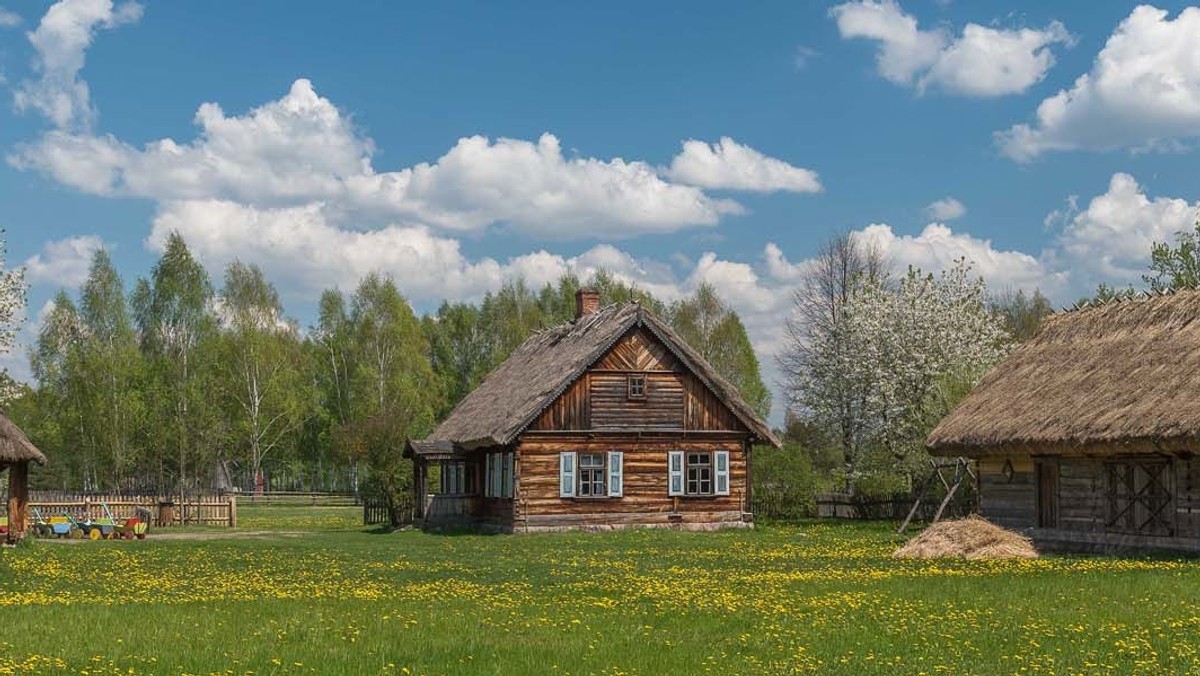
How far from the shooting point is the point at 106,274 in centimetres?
6850

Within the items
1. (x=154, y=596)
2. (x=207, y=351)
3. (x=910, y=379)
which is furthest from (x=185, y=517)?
(x=154, y=596)

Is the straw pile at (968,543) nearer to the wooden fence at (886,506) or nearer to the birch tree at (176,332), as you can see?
the wooden fence at (886,506)

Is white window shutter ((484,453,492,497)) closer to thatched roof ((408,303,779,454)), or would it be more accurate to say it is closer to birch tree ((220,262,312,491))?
thatched roof ((408,303,779,454))

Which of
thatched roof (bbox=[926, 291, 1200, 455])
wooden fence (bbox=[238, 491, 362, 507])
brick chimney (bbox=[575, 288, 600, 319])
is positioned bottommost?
wooden fence (bbox=[238, 491, 362, 507])

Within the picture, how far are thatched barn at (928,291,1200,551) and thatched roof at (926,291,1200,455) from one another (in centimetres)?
4

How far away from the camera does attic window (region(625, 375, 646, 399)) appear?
42219mm

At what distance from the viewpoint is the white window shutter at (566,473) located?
4162cm

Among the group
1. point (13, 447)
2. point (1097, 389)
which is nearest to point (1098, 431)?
point (1097, 389)

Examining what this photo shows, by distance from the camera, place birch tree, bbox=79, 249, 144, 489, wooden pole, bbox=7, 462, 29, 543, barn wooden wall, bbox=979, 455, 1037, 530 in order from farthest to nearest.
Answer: birch tree, bbox=79, 249, 144, 489 < wooden pole, bbox=7, 462, 29, 543 < barn wooden wall, bbox=979, 455, 1037, 530

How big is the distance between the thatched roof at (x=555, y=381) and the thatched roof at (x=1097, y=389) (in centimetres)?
933

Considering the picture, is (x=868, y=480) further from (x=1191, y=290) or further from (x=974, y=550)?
(x=974, y=550)

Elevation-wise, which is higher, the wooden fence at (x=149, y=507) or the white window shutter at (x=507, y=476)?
the white window shutter at (x=507, y=476)

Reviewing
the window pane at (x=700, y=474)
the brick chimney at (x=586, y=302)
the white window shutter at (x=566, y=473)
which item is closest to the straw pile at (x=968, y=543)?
the window pane at (x=700, y=474)

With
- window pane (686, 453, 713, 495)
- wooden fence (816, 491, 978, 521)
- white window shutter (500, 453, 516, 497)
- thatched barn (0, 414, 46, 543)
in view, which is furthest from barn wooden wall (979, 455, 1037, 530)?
thatched barn (0, 414, 46, 543)
